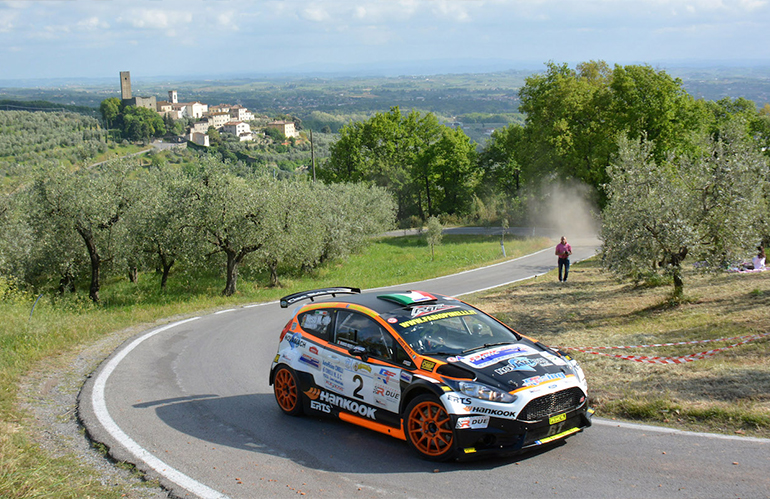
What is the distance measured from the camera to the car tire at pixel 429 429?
6.02 meters

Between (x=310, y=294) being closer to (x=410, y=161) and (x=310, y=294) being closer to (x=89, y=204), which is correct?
(x=89, y=204)

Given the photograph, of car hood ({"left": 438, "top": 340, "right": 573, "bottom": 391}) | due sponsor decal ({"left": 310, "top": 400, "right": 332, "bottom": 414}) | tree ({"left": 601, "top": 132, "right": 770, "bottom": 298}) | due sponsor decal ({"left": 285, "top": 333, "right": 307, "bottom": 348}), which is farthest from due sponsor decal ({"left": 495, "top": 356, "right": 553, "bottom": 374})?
tree ({"left": 601, "top": 132, "right": 770, "bottom": 298})

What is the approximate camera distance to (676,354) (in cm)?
1014

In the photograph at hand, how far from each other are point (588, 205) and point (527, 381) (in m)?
42.4

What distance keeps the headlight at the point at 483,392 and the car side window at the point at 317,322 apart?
2.34 m

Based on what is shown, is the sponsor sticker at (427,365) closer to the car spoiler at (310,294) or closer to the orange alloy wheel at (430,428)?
the orange alloy wheel at (430,428)

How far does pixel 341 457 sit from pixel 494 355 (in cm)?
210

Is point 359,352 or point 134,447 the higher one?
point 359,352

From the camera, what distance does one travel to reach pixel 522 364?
6414 mm

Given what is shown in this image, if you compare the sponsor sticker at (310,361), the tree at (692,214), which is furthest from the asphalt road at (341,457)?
the tree at (692,214)

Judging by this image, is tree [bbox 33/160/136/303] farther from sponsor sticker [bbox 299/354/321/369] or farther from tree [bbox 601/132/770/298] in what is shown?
tree [bbox 601/132/770/298]

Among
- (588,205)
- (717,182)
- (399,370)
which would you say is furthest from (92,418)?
(588,205)

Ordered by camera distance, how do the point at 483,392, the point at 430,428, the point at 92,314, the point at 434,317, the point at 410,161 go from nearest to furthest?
the point at 483,392, the point at 430,428, the point at 434,317, the point at 92,314, the point at 410,161

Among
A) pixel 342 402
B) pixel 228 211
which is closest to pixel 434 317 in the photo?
pixel 342 402
